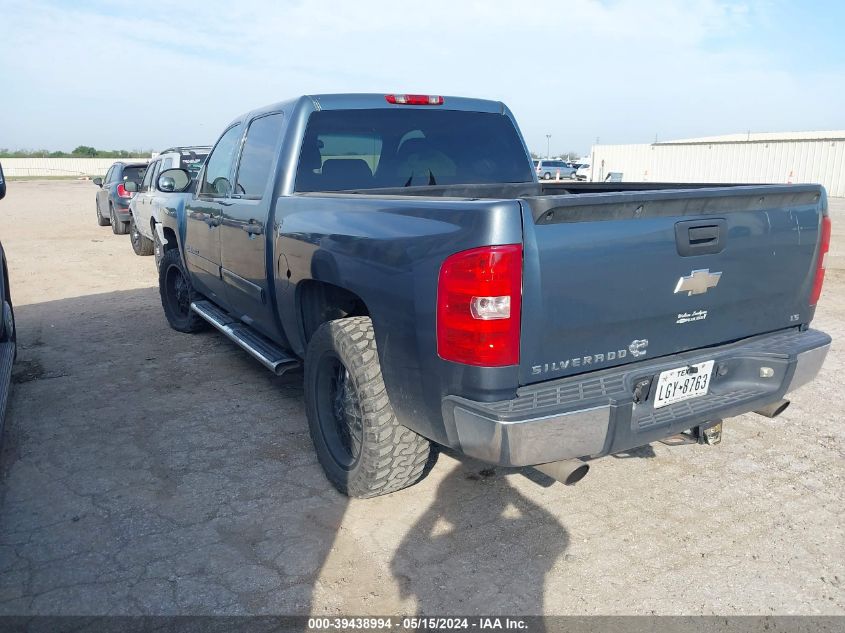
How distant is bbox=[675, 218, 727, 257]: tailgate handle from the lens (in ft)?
8.80

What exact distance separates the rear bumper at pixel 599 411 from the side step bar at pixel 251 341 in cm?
173

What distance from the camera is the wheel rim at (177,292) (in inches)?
261

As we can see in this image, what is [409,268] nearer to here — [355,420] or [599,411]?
[599,411]

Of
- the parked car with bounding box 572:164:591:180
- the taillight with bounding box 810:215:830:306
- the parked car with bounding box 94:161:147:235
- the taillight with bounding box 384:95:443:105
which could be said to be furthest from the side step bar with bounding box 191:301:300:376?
the parked car with bounding box 572:164:591:180

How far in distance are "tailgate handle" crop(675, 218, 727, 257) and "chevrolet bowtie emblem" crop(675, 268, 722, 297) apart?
9 centimetres

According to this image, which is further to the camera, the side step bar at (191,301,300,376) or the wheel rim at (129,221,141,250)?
the wheel rim at (129,221,141,250)

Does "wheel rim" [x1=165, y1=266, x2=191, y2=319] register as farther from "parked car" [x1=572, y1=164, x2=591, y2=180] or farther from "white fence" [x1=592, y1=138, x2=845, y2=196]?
"parked car" [x1=572, y1=164, x2=591, y2=180]

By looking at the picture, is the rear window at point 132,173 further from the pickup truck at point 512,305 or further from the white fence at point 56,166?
the white fence at point 56,166

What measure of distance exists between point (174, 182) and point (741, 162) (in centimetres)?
3309

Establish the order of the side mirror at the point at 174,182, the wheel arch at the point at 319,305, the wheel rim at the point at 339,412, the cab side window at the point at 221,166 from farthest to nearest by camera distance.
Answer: the side mirror at the point at 174,182 → the cab side window at the point at 221,166 → the wheel arch at the point at 319,305 → the wheel rim at the point at 339,412

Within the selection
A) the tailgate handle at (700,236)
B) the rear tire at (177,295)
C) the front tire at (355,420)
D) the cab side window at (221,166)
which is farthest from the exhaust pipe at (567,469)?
the rear tire at (177,295)

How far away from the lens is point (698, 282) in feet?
9.10

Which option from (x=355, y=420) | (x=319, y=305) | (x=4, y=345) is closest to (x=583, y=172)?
(x=4, y=345)

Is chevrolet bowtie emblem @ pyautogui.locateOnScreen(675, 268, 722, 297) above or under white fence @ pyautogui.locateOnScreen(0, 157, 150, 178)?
above
